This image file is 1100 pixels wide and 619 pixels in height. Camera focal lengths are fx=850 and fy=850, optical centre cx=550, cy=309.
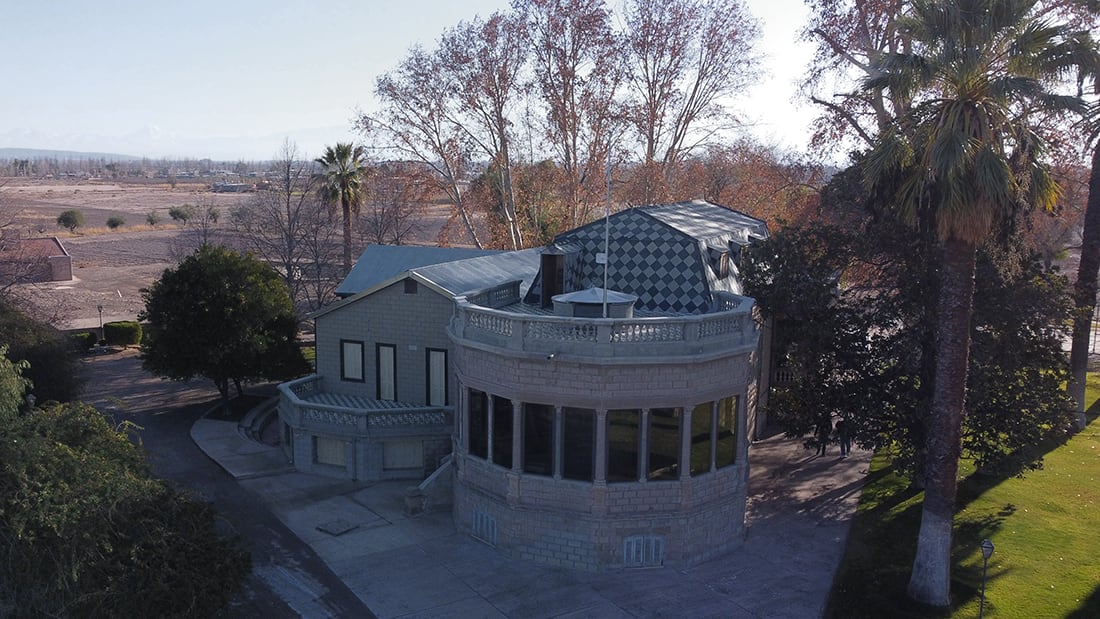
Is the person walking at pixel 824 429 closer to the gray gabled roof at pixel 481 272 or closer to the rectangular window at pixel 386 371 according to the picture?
the gray gabled roof at pixel 481 272

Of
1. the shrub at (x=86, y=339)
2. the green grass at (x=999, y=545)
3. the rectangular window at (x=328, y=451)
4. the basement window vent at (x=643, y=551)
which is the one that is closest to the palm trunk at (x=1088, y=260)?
the green grass at (x=999, y=545)

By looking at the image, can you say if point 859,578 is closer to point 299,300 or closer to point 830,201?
point 830,201

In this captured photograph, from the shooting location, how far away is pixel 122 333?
4644 centimetres

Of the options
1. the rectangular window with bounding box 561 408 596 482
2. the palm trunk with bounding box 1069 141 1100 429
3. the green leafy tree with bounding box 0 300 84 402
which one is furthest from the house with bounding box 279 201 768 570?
the palm trunk with bounding box 1069 141 1100 429

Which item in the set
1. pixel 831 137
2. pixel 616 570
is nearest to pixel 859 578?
pixel 616 570

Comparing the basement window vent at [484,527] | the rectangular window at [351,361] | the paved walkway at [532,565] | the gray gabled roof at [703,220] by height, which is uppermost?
the gray gabled roof at [703,220]

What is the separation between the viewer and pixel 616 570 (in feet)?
67.0

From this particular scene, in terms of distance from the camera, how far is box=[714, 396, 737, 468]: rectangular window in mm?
21156

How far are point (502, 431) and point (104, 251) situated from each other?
89112 mm

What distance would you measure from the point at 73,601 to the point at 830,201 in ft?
70.6

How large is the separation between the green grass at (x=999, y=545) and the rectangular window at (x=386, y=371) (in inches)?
584

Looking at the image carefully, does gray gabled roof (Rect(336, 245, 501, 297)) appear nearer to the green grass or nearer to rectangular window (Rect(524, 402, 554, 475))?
rectangular window (Rect(524, 402, 554, 475))

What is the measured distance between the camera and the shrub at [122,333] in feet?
152

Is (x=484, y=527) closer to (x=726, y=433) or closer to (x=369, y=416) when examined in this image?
(x=369, y=416)
